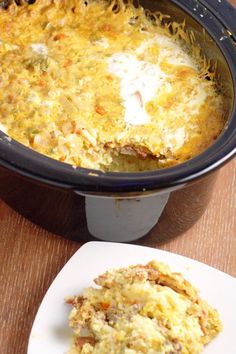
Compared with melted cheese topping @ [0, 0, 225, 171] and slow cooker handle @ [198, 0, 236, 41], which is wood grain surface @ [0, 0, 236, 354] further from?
slow cooker handle @ [198, 0, 236, 41]

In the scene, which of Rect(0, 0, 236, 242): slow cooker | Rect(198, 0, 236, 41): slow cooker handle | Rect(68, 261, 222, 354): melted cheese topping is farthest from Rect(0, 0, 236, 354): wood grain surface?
Rect(198, 0, 236, 41): slow cooker handle

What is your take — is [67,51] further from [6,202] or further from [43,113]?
[6,202]

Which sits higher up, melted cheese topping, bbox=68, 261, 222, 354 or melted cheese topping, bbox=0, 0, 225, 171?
melted cheese topping, bbox=0, 0, 225, 171

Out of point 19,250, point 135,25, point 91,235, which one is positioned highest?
point 135,25

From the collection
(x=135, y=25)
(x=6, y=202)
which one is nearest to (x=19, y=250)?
(x=6, y=202)

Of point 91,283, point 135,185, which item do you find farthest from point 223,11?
point 91,283

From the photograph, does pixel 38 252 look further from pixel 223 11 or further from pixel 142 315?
pixel 223 11
